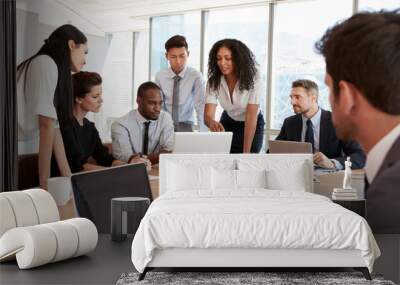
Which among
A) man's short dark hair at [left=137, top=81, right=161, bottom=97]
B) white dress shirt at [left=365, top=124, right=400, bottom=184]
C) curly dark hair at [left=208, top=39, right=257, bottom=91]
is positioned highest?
curly dark hair at [left=208, top=39, right=257, bottom=91]

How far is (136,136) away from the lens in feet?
21.4

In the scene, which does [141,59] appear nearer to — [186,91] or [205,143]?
[186,91]

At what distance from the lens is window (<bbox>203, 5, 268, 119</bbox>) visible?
21.7ft

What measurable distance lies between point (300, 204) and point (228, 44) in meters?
3.62

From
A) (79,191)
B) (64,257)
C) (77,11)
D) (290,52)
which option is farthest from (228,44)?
(64,257)

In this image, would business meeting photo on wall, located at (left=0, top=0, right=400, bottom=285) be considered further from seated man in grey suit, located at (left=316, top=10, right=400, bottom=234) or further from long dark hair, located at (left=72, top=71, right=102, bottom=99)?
seated man in grey suit, located at (left=316, top=10, right=400, bottom=234)

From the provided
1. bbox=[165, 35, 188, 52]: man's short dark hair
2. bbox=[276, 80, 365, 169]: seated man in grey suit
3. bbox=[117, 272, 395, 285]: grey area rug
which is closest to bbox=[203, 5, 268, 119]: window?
bbox=[165, 35, 188, 52]: man's short dark hair

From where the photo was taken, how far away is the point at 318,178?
17.0 ft

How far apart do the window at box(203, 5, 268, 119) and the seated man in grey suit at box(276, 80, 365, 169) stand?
380 millimetres

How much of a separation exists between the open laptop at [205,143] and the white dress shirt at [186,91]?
6.06 ft

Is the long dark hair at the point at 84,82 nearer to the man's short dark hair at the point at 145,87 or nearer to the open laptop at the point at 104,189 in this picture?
the man's short dark hair at the point at 145,87

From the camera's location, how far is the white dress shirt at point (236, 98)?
6.42 meters

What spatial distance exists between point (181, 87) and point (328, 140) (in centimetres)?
174

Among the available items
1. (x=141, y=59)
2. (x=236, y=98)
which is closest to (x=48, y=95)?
(x=141, y=59)
